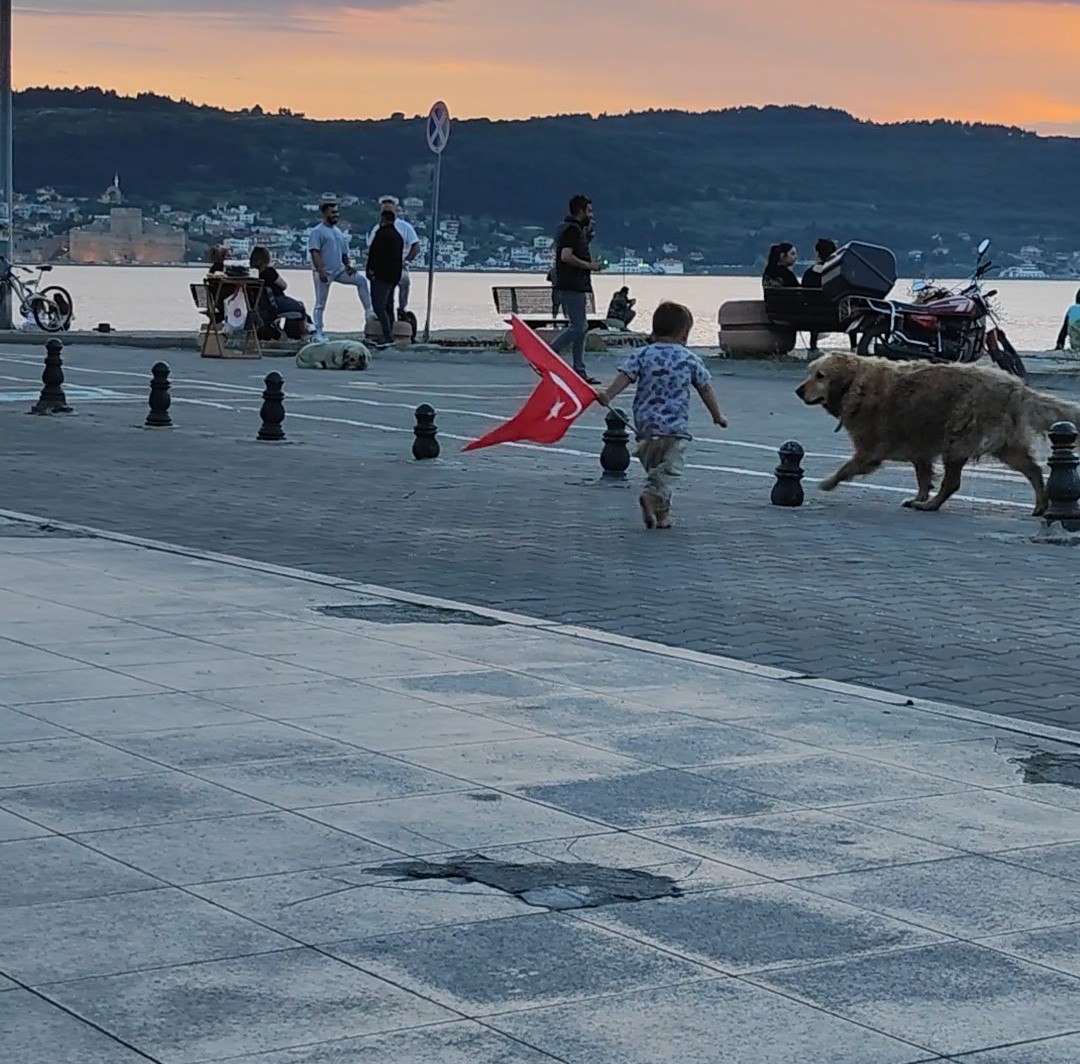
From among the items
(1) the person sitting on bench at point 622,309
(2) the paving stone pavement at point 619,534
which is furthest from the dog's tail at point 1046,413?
(1) the person sitting on bench at point 622,309

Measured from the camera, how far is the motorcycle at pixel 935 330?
2717cm

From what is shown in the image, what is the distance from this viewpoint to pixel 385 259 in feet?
102

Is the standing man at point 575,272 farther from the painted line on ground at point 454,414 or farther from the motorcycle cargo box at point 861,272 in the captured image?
the motorcycle cargo box at point 861,272

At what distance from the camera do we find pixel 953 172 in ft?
308

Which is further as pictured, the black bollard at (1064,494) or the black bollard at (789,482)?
the black bollard at (789,482)

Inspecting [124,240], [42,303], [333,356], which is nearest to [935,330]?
[333,356]

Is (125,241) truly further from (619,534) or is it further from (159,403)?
(619,534)

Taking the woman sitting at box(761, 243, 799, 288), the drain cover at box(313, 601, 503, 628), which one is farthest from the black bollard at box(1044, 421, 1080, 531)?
the woman sitting at box(761, 243, 799, 288)

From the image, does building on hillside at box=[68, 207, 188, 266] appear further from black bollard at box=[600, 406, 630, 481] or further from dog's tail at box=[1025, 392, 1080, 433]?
dog's tail at box=[1025, 392, 1080, 433]

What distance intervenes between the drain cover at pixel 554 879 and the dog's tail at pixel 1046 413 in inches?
376

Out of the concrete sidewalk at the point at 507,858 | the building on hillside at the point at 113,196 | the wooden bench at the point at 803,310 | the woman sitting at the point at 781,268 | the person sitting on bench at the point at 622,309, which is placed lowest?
the concrete sidewalk at the point at 507,858

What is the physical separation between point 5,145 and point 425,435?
19807mm

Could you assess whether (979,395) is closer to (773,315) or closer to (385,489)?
(385,489)

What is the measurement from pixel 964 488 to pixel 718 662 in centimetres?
809
